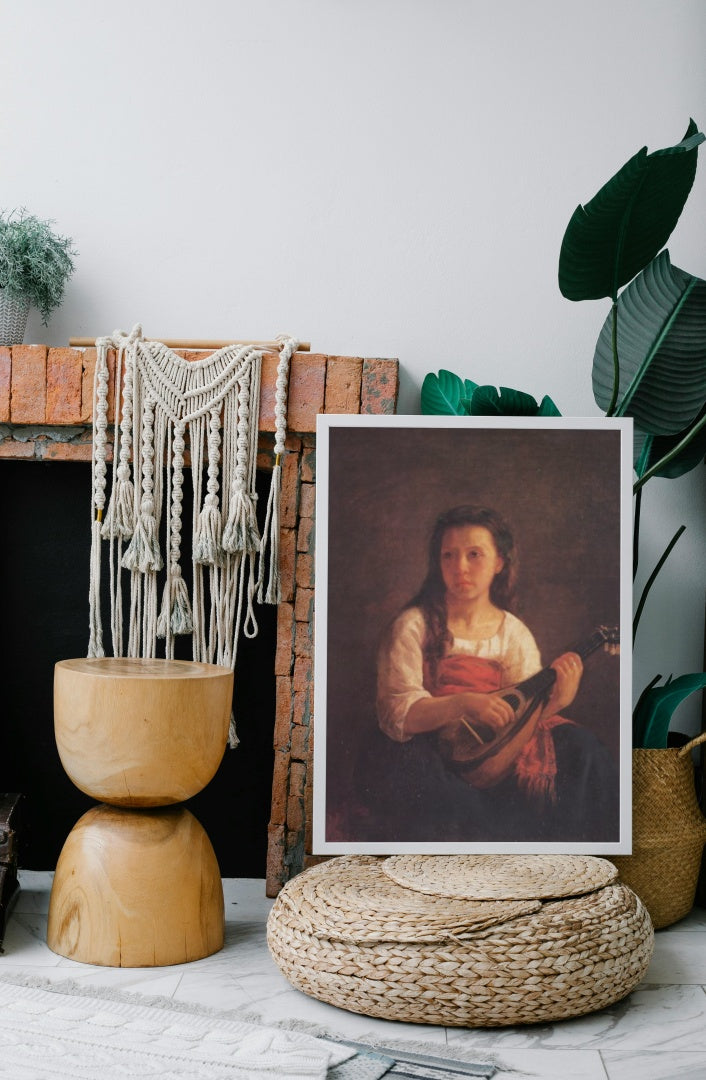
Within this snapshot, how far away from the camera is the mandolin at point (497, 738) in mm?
1882

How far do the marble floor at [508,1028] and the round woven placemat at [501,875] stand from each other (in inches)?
8.0

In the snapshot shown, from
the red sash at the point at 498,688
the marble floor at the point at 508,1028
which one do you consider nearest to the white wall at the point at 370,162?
the red sash at the point at 498,688

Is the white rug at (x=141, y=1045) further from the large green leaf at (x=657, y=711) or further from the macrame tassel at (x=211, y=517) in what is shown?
the large green leaf at (x=657, y=711)

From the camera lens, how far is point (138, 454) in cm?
207

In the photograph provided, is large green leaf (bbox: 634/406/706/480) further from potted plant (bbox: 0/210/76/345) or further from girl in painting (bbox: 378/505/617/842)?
potted plant (bbox: 0/210/76/345)

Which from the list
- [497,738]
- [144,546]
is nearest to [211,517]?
[144,546]

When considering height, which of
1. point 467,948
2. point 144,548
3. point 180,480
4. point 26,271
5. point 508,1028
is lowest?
point 508,1028

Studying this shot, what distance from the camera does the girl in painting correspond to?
187cm

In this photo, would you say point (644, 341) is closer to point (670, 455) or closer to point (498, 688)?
point (670, 455)

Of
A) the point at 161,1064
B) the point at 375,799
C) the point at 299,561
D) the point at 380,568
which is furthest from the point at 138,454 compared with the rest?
the point at 161,1064

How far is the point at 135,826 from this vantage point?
1750mm

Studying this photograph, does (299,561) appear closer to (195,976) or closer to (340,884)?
(340,884)

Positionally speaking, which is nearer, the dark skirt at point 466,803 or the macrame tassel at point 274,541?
the dark skirt at point 466,803

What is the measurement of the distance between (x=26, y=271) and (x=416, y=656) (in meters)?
1.18
